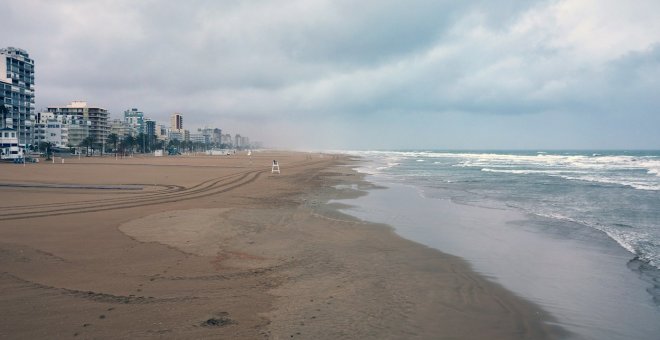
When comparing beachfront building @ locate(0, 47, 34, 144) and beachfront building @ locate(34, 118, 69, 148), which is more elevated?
beachfront building @ locate(0, 47, 34, 144)

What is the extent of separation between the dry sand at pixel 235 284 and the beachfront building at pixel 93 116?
146763 mm

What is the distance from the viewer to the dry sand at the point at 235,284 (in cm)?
531

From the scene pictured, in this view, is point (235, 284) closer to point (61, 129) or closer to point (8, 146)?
point (8, 146)

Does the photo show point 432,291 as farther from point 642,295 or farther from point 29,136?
point 29,136

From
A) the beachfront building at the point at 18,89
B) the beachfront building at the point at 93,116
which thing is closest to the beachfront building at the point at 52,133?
the beachfront building at the point at 93,116

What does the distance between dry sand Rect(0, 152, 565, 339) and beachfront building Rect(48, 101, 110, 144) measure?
147 metres

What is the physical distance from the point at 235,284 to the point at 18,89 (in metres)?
105

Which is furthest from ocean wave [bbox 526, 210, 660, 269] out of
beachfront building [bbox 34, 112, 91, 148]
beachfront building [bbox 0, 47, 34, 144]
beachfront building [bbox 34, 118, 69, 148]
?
beachfront building [bbox 34, 118, 69, 148]

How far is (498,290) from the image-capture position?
739 centimetres

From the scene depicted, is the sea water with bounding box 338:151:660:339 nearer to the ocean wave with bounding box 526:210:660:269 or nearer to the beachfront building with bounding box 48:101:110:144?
the ocean wave with bounding box 526:210:660:269

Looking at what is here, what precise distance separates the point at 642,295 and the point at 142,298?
8662mm

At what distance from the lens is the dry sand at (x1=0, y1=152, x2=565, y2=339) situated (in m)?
5.31

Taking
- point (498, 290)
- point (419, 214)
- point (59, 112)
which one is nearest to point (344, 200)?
point (419, 214)

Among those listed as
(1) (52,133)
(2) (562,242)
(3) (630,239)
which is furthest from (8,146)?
(1) (52,133)
